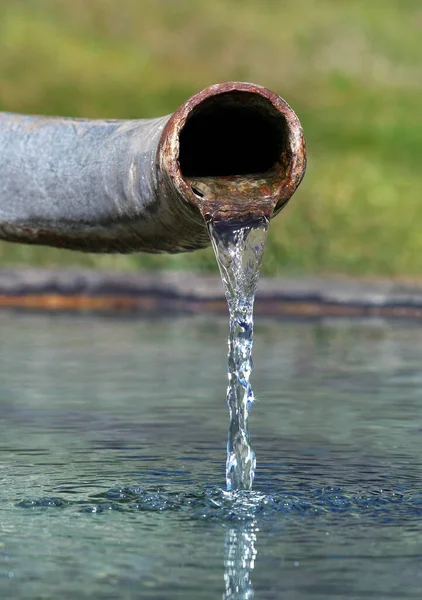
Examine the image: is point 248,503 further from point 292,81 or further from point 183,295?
point 292,81

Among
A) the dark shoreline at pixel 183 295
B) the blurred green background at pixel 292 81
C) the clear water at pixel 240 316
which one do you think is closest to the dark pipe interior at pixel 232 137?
the clear water at pixel 240 316

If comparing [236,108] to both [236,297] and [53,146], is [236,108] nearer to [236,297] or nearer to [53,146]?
[53,146]

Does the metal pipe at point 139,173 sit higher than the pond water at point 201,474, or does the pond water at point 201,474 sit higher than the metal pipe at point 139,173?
the metal pipe at point 139,173

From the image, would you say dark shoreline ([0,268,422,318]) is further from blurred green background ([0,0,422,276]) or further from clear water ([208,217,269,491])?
clear water ([208,217,269,491])

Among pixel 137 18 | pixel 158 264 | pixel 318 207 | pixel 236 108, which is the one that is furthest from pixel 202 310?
pixel 137 18

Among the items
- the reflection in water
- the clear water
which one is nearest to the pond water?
the reflection in water

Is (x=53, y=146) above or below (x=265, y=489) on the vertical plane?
above

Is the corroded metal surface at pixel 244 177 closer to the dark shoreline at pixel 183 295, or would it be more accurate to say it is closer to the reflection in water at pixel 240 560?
the reflection in water at pixel 240 560
